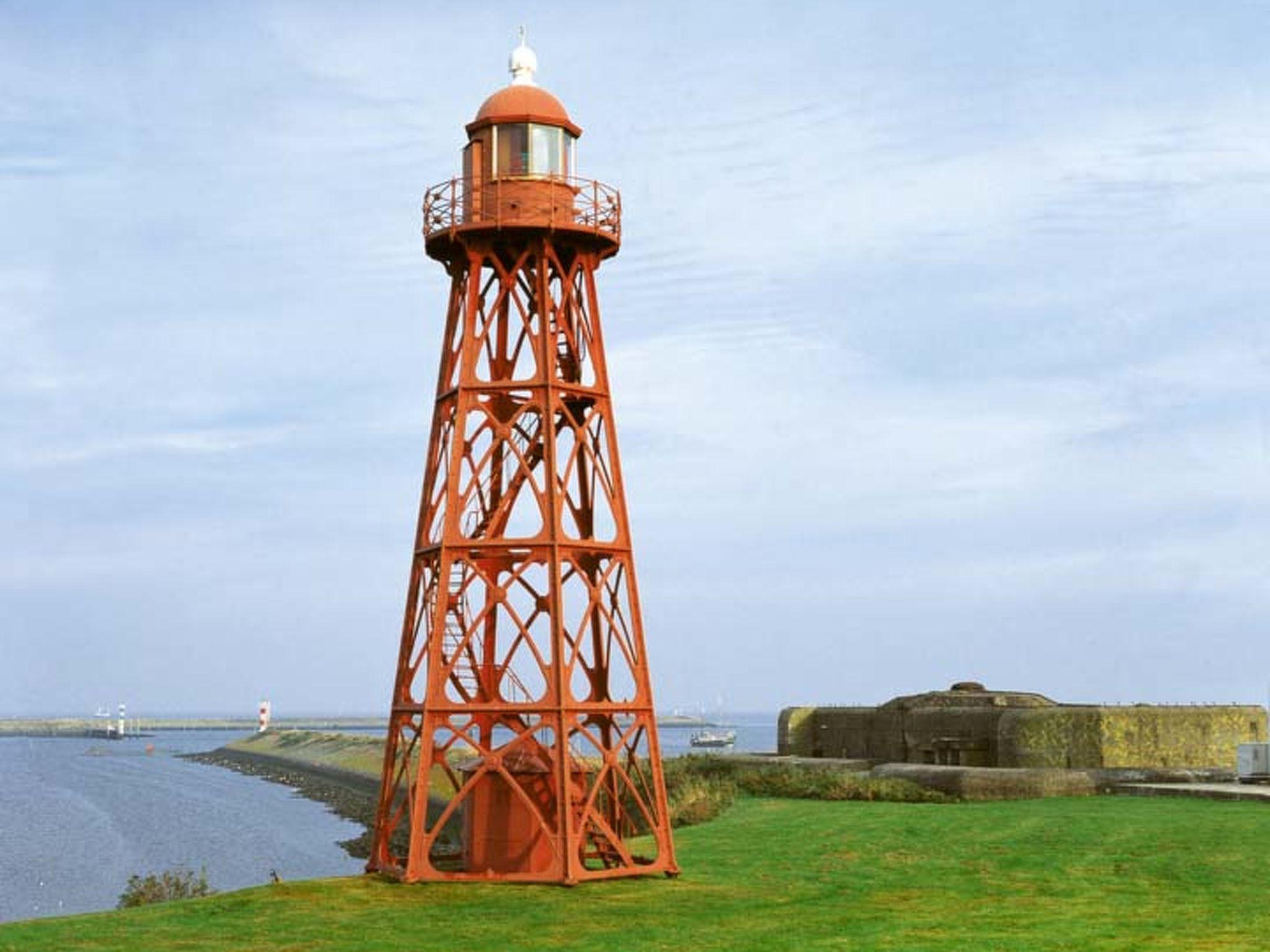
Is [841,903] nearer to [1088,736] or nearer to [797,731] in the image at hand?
[1088,736]

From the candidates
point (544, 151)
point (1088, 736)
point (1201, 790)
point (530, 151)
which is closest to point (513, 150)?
point (530, 151)

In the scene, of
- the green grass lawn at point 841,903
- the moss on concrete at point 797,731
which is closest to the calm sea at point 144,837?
the moss on concrete at point 797,731

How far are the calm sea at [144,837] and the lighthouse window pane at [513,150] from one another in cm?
3151

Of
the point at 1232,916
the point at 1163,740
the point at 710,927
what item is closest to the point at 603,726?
the point at 710,927

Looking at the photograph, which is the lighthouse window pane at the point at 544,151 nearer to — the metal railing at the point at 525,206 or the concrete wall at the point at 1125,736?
the metal railing at the point at 525,206

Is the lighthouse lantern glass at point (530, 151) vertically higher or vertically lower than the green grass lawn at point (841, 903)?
higher

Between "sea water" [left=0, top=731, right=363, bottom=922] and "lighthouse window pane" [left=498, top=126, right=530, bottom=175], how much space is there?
30.2 m

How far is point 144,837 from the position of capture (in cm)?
7894

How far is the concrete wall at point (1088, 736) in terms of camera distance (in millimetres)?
41969

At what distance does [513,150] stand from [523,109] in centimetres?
79

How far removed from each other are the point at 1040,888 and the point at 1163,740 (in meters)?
19.4

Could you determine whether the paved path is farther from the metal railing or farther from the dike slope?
the dike slope

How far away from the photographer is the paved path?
34.3m

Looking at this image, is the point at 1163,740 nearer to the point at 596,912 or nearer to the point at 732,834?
the point at 732,834
